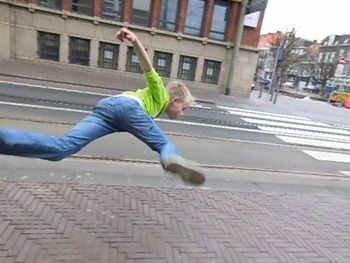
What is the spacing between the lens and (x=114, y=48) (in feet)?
68.9

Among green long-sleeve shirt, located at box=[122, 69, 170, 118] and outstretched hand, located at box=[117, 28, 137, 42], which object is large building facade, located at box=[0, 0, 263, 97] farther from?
green long-sleeve shirt, located at box=[122, 69, 170, 118]

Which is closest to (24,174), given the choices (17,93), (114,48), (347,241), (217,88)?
(347,241)

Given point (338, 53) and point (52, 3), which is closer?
point (52, 3)

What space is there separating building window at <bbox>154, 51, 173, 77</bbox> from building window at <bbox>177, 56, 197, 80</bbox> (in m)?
0.76

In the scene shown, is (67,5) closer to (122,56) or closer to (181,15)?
(122,56)

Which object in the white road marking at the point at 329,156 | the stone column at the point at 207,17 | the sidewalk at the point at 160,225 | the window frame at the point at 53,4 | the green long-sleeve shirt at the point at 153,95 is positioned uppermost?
the stone column at the point at 207,17

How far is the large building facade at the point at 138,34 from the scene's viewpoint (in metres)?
19.7

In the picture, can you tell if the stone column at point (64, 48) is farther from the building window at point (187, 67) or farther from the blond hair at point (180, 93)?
the blond hair at point (180, 93)

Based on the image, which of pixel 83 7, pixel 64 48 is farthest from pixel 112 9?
pixel 64 48

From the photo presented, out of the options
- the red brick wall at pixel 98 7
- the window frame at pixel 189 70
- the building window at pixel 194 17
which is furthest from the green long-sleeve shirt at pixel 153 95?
the building window at pixel 194 17

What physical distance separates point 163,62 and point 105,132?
19.5 meters

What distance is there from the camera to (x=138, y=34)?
2116 cm

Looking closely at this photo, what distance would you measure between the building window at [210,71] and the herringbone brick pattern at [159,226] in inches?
720

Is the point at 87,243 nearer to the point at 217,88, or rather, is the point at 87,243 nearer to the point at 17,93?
the point at 17,93
